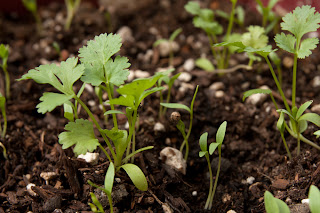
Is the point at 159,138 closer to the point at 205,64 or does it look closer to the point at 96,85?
the point at 96,85

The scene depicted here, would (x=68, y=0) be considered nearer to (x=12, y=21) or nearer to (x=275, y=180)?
(x=12, y=21)

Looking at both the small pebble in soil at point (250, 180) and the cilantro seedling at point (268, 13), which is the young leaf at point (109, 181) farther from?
the cilantro seedling at point (268, 13)

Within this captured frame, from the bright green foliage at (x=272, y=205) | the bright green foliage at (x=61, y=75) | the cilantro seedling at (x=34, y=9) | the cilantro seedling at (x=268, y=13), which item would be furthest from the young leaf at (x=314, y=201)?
the cilantro seedling at (x=34, y=9)

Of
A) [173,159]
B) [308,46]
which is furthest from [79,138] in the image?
[308,46]

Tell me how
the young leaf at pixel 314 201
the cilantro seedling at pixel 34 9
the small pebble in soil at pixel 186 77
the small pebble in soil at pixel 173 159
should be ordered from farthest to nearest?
the cilantro seedling at pixel 34 9 → the small pebble in soil at pixel 186 77 → the small pebble in soil at pixel 173 159 → the young leaf at pixel 314 201

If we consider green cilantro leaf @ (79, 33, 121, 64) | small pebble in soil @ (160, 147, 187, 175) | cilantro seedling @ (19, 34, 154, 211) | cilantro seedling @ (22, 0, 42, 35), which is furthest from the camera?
cilantro seedling @ (22, 0, 42, 35)

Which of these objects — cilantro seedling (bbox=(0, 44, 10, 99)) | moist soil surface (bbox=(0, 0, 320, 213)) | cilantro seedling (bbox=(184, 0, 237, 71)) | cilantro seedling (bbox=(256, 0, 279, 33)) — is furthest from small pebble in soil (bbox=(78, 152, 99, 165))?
cilantro seedling (bbox=(256, 0, 279, 33))

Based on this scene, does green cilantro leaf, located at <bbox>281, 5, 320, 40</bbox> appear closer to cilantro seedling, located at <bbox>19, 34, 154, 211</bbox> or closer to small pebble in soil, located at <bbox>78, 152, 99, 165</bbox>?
cilantro seedling, located at <bbox>19, 34, 154, 211</bbox>
